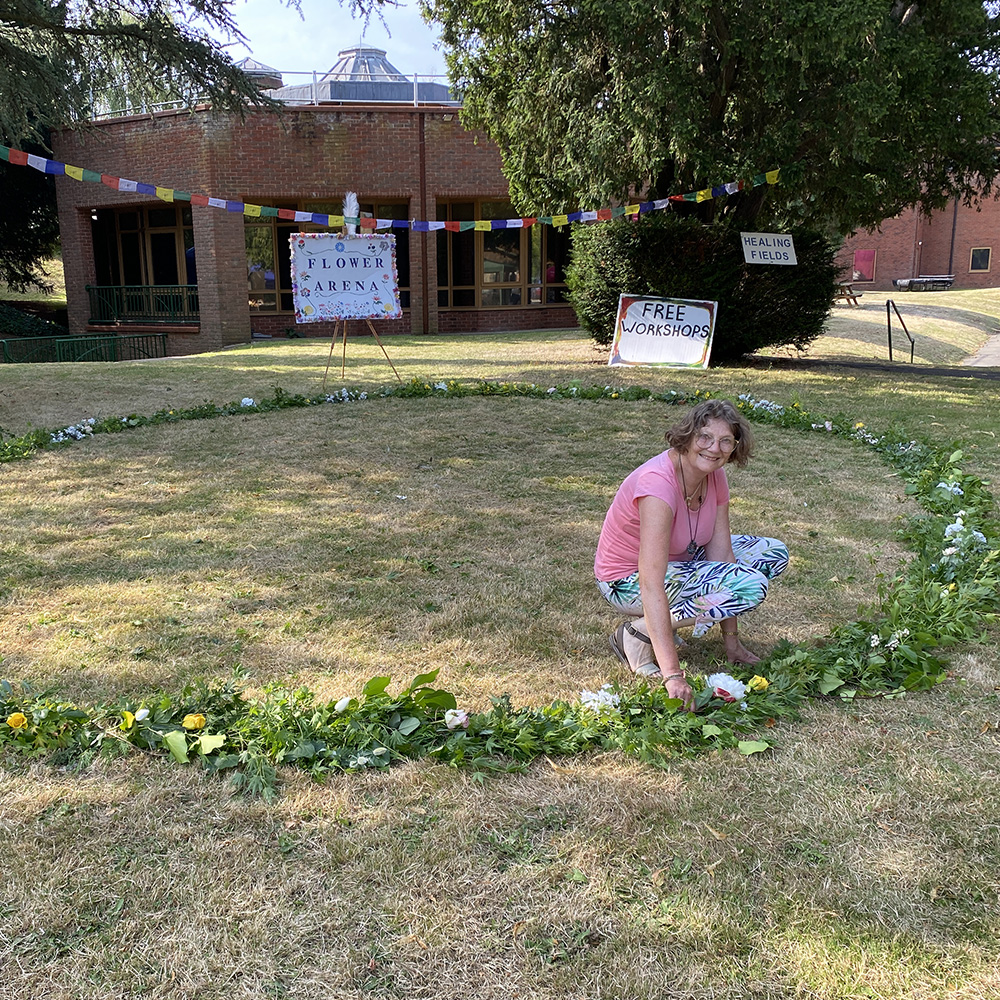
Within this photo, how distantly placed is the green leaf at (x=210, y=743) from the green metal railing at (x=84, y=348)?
1842cm

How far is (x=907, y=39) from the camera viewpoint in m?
9.55

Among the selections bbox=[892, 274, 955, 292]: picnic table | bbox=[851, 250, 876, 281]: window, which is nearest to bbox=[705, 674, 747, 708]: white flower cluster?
bbox=[892, 274, 955, 292]: picnic table

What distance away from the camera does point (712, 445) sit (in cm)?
324

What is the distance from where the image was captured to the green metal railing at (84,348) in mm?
19188

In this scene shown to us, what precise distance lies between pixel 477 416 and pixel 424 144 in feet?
40.0

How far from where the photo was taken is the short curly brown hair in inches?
128

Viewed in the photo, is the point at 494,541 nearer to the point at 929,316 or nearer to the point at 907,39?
the point at 907,39

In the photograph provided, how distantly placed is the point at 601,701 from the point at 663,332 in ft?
33.0

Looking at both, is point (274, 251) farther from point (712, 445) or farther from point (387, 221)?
point (712, 445)

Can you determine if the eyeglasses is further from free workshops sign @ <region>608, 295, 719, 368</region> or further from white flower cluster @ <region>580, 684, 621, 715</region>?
free workshops sign @ <region>608, 295, 719, 368</region>

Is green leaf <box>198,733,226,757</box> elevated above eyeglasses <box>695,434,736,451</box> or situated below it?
below

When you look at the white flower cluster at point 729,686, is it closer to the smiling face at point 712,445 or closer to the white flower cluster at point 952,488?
the smiling face at point 712,445

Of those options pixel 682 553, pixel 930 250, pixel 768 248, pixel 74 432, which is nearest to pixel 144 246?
pixel 74 432

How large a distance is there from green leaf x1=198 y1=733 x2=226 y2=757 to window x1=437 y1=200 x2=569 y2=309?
1907 centimetres
